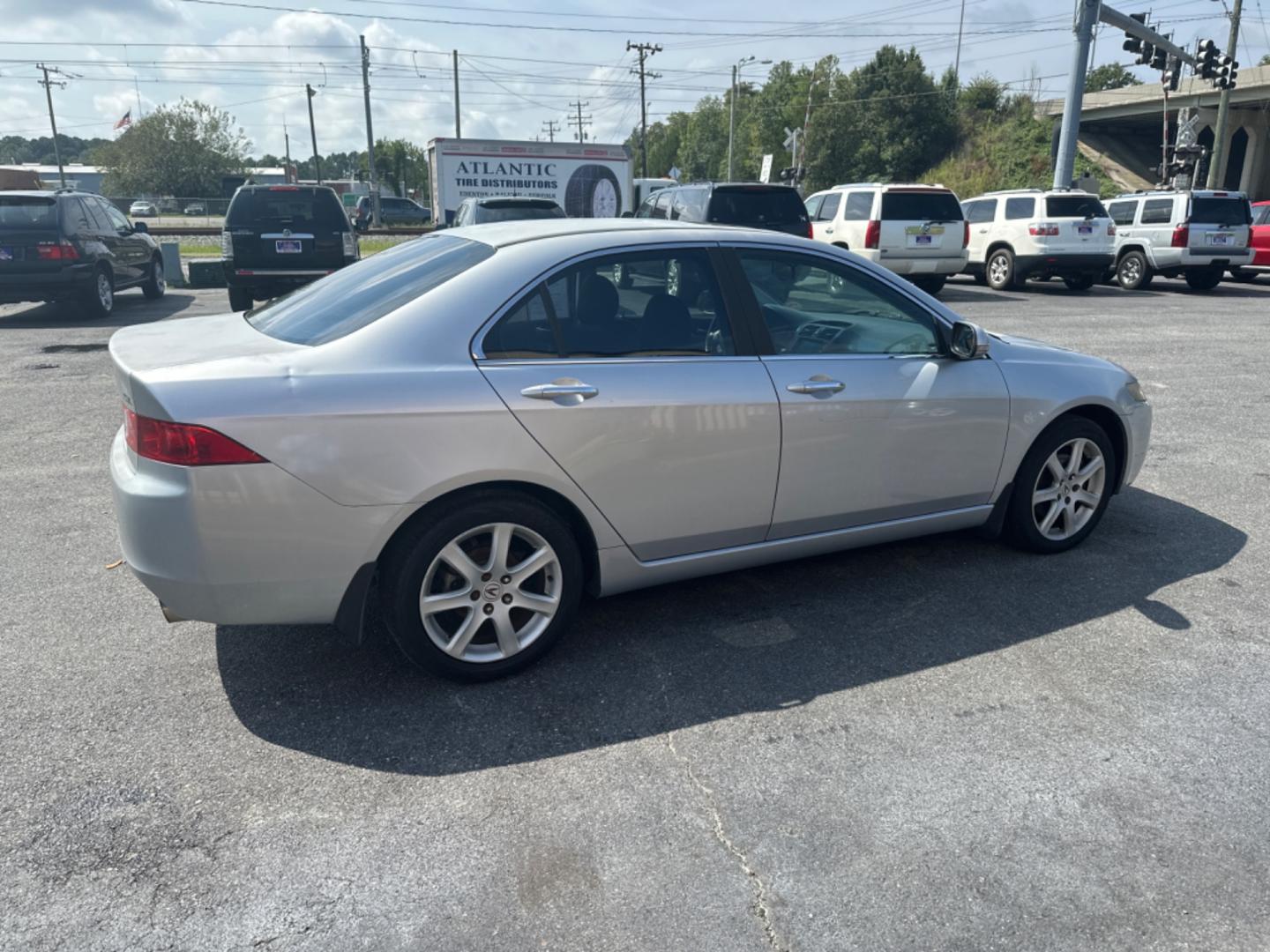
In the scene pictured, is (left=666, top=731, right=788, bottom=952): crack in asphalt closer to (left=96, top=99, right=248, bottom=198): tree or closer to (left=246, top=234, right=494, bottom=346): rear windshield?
(left=246, top=234, right=494, bottom=346): rear windshield

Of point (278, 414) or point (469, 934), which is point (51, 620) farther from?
point (469, 934)

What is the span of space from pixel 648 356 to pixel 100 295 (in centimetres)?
1227

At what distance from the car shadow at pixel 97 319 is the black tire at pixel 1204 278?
712 inches

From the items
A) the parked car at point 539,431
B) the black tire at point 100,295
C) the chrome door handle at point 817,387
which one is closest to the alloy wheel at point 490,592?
the parked car at point 539,431

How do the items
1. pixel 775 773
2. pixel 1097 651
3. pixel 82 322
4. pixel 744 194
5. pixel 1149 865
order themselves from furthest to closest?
1. pixel 744 194
2. pixel 82 322
3. pixel 1097 651
4. pixel 775 773
5. pixel 1149 865

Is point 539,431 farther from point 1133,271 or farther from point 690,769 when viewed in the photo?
point 1133,271

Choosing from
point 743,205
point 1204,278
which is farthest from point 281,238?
point 1204,278

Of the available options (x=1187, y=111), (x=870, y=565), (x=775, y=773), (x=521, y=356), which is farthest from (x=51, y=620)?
(x=1187, y=111)

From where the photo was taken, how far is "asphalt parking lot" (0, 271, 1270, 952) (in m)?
2.40

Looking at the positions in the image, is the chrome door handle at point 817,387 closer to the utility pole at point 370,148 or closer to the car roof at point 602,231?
the car roof at point 602,231

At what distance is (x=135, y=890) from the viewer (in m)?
2.44

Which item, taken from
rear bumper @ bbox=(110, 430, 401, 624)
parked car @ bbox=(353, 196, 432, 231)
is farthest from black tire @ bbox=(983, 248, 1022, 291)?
parked car @ bbox=(353, 196, 432, 231)

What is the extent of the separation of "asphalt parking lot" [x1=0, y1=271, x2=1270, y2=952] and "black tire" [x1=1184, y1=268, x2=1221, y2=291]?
1599cm

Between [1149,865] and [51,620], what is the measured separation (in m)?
4.08
